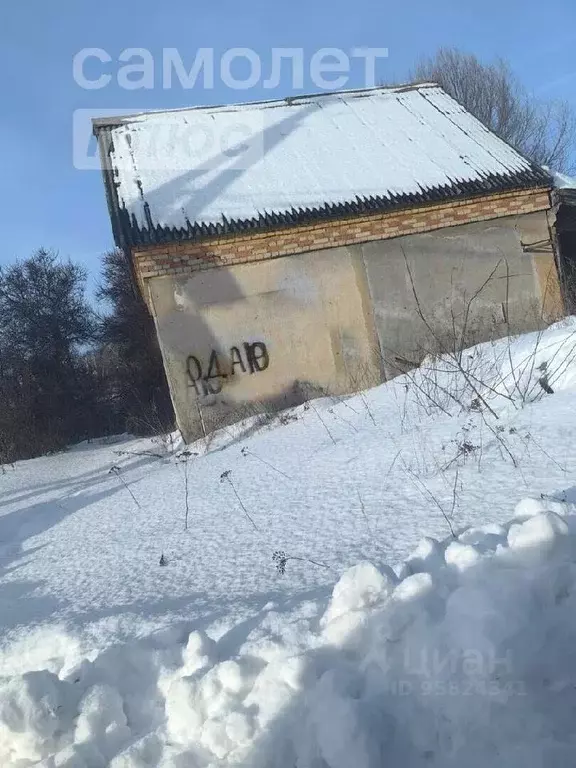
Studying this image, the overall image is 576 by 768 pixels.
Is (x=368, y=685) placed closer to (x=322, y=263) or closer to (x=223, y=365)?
(x=223, y=365)

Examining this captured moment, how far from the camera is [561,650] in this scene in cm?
189

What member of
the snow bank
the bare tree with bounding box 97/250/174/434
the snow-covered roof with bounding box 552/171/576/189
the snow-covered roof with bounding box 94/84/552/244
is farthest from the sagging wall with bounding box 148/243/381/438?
the bare tree with bounding box 97/250/174/434

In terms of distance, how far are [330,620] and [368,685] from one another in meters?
0.32

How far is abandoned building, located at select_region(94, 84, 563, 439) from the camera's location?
9.19 m

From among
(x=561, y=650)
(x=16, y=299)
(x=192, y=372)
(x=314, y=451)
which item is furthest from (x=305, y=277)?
(x=16, y=299)

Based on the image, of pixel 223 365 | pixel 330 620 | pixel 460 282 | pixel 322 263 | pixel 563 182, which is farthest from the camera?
pixel 563 182

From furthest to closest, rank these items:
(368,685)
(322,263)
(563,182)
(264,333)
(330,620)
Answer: (563,182)
(322,263)
(264,333)
(330,620)
(368,685)

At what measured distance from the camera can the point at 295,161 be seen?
10.7 metres

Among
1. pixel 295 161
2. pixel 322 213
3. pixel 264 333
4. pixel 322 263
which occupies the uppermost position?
pixel 295 161

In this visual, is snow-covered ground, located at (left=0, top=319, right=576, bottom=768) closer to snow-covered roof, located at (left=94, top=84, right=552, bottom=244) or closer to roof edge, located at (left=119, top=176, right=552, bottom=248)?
roof edge, located at (left=119, top=176, right=552, bottom=248)

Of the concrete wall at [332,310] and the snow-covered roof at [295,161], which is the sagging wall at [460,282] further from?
the snow-covered roof at [295,161]

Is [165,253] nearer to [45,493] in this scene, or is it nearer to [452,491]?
[45,493]

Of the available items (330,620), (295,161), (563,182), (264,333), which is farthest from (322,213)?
(330,620)

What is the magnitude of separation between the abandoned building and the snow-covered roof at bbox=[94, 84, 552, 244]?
0.04 metres
